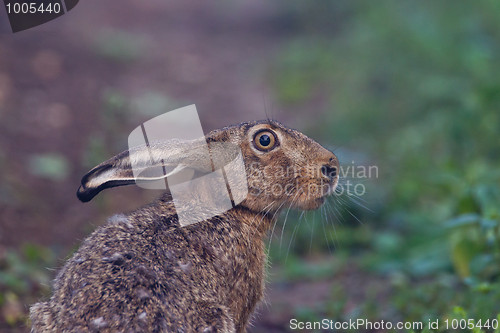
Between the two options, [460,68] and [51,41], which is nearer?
[460,68]

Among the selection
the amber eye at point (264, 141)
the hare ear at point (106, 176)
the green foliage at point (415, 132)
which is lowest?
the green foliage at point (415, 132)

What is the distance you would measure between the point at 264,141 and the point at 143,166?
100 centimetres

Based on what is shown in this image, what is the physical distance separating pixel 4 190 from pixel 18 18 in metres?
Result: 2.85

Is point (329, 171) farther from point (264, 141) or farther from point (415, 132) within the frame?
point (415, 132)

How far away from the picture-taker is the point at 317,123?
9820 millimetres

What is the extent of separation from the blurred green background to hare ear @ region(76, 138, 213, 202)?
0.98 m

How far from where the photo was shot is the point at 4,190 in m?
6.78

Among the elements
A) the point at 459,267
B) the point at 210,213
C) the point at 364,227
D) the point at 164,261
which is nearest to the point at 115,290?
the point at 164,261

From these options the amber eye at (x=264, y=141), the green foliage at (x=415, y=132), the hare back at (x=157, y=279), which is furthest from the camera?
the green foliage at (x=415, y=132)

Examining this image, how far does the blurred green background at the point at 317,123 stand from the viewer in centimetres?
559

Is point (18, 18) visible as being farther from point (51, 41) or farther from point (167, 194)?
point (167, 194)

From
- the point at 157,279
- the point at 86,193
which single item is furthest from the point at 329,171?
the point at 86,193

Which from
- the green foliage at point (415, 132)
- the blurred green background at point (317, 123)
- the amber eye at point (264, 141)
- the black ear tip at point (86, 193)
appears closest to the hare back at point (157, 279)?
the black ear tip at point (86, 193)

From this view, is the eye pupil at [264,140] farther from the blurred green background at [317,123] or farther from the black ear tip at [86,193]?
the black ear tip at [86,193]
